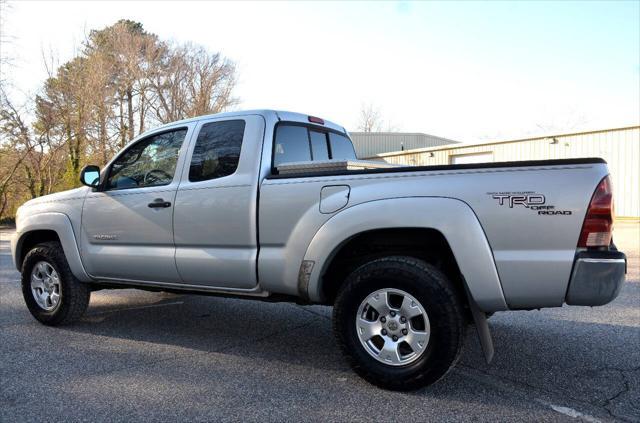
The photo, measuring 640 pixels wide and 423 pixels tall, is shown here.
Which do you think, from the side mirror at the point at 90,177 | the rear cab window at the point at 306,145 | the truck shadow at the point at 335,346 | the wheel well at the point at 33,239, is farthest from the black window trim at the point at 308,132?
the wheel well at the point at 33,239

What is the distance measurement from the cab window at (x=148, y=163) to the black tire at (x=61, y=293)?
0.92 metres

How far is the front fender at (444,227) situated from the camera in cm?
323

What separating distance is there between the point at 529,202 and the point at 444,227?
0.53m

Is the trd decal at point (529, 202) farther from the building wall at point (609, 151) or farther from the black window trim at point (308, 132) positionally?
the building wall at point (609, 151)

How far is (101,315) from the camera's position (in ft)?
19.1

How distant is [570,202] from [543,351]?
1.89 metres

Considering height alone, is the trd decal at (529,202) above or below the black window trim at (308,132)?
below

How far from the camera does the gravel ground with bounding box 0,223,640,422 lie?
3186 millimetres

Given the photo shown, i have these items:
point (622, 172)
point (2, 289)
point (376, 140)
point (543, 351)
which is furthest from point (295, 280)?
point (376, 140)

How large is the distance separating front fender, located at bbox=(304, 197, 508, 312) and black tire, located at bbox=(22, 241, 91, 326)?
2.92 m

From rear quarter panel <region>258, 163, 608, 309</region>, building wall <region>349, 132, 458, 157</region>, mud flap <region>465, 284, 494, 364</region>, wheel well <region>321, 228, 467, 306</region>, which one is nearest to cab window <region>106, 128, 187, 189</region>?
wheel well <region>321, 228, 467, 306</region>

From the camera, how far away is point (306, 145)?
485 centimetres

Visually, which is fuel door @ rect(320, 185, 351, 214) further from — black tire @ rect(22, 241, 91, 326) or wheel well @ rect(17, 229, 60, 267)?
wheel well @ rect(17, 229, 60, 267)

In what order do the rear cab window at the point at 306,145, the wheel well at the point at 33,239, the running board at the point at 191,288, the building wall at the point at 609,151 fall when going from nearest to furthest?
the running board at the point at 191,288 → the rear cab window at the point at 306,145 → the wheel well at the point at 33,239 → the building wall at the point at 609,151
